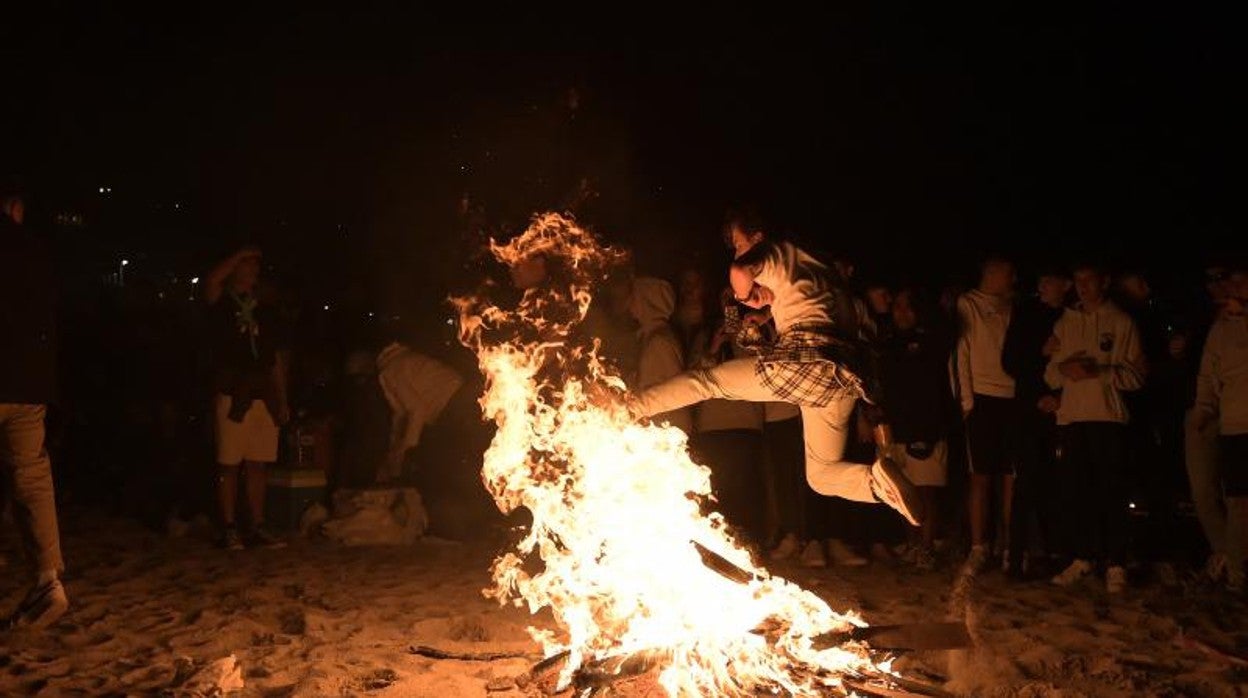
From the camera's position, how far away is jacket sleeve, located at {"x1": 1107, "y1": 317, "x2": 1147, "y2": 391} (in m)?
7.41

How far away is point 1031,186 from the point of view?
16.3 meters

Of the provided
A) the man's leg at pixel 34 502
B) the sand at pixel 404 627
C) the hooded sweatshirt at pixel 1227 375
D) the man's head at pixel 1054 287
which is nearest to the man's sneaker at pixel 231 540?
the sand at pixel 404 627

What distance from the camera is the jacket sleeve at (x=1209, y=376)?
23.4 ft

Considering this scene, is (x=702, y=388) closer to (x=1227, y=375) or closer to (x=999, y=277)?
(x=999, y=277)

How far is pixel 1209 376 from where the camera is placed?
7188 mm

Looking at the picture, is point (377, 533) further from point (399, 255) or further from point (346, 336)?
point (399, 255)

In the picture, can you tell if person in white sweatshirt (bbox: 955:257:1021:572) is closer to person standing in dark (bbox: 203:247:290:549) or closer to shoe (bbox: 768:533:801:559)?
shoe (bbox: 768:533:801:559)

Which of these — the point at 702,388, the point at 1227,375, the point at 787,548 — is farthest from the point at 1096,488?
the point at 702,388

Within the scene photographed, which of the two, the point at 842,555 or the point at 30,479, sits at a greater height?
the point at 30,479

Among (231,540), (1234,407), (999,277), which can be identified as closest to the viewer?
(1234,407)

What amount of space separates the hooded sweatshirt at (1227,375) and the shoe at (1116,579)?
1.21m

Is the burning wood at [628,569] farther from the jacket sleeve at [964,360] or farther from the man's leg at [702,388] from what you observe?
the jacket sleeve at [964,360]

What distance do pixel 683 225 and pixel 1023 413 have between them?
246 inches

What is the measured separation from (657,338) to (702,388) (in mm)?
2514
